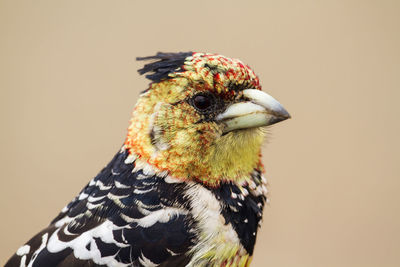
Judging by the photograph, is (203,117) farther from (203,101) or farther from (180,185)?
(180,185)

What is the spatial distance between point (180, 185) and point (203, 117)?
195mm

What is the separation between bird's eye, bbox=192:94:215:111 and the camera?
124 centimetres

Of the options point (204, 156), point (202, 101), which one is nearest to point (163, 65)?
point (202, 101)

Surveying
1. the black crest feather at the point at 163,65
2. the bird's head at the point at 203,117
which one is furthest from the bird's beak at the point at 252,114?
the black crest feather at the point at 163,65

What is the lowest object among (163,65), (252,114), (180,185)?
(180,185)

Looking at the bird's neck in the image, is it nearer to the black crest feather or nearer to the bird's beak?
the bird's beak

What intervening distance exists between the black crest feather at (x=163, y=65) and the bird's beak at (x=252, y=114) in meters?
0.19

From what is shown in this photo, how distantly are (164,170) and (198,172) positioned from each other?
93 millimetres

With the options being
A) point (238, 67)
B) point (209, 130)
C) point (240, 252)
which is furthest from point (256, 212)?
point (238, 67)

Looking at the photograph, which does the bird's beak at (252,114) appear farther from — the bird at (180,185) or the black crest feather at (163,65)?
the black crest feather at (163,65)

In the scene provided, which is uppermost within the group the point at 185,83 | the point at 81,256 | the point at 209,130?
the point at 185,83

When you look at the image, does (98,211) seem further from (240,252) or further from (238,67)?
(238,67)

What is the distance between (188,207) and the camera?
1225 millimetres

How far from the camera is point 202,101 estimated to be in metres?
1.25
